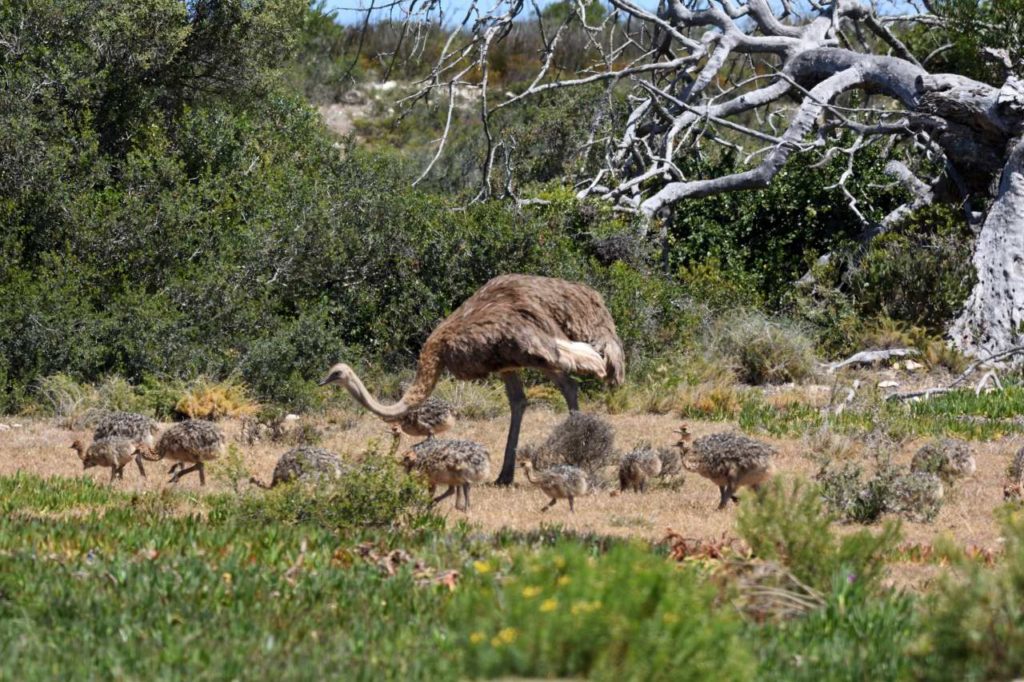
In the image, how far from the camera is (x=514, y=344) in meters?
11.5

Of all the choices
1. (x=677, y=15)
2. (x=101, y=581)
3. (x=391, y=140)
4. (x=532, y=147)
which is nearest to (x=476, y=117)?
(x=391, y=140)

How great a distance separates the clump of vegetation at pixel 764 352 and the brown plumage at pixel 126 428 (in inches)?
336

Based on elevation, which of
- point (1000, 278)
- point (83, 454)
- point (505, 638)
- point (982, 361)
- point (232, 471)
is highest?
point (1000, 278)

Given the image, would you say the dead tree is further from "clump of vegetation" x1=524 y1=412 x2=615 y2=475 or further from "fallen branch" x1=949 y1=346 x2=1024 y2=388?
"clump of vegetation" x1=524 y1=412 x2=615 y2=475

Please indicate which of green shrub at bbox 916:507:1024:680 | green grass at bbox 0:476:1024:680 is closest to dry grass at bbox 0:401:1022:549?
green grass at bbox 0:476:1024:680

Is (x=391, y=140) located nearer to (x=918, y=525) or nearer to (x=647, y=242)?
(x=647, y=242)

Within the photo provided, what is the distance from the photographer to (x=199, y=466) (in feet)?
38.2

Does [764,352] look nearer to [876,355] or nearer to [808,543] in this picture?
[876,355]

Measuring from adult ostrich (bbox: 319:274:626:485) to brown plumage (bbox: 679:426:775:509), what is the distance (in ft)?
5.34

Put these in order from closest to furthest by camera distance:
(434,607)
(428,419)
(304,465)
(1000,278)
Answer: (434,607) < (304,465) < (428,419) < (1000,278)

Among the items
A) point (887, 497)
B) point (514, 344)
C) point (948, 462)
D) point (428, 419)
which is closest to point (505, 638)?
point (887, 497)

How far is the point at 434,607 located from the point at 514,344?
5.37 meters

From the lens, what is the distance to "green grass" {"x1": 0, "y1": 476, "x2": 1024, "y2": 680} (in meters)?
4.48

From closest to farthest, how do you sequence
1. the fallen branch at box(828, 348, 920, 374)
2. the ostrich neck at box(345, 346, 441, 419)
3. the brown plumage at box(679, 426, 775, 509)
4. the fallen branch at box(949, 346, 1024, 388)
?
1. the brown plumage at box(679, 426, 775, 509)
2. the ostrich neck at box(345, 346, 441, 419)
3. the fallen branch at box(949, 346, 1024, 388)
4. the fallen branch at box(828, 348, 920, 374)
